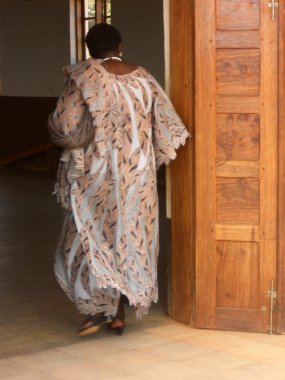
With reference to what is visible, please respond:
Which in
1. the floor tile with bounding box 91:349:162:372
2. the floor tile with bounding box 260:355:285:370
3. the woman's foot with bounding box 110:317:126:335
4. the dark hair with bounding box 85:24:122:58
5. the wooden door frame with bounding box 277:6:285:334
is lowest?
the floor tile with bounding box 91:349:162:372

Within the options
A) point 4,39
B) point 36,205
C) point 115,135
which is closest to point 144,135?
point 115,135

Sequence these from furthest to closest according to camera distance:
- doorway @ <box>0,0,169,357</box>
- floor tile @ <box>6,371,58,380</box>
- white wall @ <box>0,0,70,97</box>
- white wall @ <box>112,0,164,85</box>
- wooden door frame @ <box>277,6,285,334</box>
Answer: white wall @ <box>0,0,70,97</box> < white wall @ <box>112,0,164,85</box> < doorway @ <box>0,0,169,357</box> < wooden door frame @ <box>277,6,285,334</box> < floor tile @ <box>6,371,58,380</box>

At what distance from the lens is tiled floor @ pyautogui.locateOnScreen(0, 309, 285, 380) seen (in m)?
3.97

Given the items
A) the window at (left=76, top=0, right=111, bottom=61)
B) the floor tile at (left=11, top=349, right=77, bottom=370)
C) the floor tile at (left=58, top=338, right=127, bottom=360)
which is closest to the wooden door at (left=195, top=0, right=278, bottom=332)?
the floor tile at (left=58, top=338, right=127, bottom=360)

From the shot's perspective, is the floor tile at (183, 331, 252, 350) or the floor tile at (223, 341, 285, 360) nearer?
the floor tile at (223, 341, 285, 360)

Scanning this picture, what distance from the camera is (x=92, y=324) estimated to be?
4609mm

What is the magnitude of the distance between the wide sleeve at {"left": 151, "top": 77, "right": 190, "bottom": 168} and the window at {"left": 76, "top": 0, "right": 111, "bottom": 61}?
9.12m

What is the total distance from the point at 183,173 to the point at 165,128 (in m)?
0.25

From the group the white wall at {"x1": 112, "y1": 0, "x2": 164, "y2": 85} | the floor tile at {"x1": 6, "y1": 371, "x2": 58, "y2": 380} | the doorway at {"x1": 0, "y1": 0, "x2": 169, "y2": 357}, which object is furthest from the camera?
the white wall at {"x1": 112, "y1": 0, "x2": 164, "y2": 85}

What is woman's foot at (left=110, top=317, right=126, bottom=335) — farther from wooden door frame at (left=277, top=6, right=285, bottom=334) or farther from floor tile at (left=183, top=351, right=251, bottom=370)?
wooden door frame at (left=277, top=6, right=285, bottom=334)

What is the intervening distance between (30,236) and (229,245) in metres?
3.47

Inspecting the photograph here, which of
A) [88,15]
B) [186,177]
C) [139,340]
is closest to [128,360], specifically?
[139,340]

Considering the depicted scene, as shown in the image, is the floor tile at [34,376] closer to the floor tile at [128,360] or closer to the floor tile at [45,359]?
the floor tile at [45,359]

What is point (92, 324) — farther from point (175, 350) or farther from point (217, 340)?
point (217, 340)
